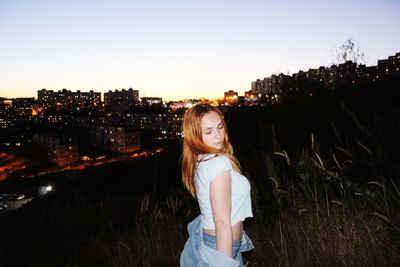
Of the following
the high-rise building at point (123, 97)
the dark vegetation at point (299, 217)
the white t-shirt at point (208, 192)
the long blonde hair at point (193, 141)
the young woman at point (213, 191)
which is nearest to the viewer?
the young woman at point (213, 191)

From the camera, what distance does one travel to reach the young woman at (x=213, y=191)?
1.97 metres

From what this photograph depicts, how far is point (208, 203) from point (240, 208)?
0.70ft

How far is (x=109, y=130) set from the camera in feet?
351

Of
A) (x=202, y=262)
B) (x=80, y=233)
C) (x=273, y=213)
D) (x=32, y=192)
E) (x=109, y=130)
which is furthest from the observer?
(x=109, y=130)

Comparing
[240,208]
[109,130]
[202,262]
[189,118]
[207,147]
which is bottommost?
[109,130]

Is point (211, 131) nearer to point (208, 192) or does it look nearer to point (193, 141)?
point (193, 141)

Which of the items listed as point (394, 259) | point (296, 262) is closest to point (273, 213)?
point (296, 262)

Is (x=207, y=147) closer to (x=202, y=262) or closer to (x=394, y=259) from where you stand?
(x=202, y=262)

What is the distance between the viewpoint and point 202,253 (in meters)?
2.08

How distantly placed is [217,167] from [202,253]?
1.78ft

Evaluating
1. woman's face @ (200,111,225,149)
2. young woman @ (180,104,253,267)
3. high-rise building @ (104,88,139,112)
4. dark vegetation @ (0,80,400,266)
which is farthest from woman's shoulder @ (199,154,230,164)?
high-rise building @ (104,88,139,112)

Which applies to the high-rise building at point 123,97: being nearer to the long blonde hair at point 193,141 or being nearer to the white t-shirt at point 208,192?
the long blonde hair at point 193,141

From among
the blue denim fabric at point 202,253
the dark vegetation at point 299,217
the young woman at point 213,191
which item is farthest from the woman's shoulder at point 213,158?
the dark vegetation at point 299,217

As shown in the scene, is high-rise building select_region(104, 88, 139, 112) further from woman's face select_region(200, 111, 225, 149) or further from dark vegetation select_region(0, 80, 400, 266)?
woman's face select_region(200, 111, 225, 149)
